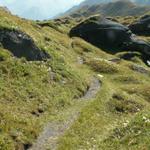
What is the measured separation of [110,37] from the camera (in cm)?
10869

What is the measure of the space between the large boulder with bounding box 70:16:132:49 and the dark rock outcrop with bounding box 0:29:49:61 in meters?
56.7

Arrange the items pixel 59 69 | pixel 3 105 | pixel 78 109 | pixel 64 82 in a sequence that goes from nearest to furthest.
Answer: pixel 3 105 → pixel 78 109 → pixel 64 82 → pixel 59 69

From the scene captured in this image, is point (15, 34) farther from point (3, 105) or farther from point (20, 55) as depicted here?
point (3, 105)

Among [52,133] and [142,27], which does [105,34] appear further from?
[52,133]

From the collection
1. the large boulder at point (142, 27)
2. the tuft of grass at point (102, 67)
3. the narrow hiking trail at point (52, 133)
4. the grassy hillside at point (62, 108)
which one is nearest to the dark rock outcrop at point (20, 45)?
the grassy hillside at point (62, 108)

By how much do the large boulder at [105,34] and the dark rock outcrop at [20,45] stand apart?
5666 cm

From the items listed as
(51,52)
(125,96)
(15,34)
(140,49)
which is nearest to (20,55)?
(15,34)

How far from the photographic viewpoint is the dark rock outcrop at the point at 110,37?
108 m

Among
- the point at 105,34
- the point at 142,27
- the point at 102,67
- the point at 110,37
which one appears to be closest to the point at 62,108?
the point at 102,67

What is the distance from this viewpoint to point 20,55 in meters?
Result: 49.6

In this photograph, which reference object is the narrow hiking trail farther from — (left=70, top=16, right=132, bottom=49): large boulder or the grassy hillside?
(left=70, top=16, right=132, bottom=49): large boulder

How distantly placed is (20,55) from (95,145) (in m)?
21.5

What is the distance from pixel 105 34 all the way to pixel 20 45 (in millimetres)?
59289

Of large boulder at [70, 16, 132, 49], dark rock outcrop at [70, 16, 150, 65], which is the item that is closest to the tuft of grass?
dark rock outcrop at [70, 16, 150, 65]
